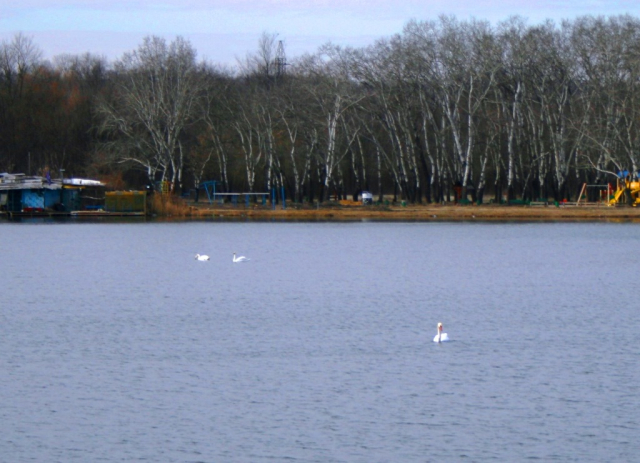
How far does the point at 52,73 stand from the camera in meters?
108

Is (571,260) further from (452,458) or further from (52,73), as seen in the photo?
(52,73)

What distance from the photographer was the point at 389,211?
6950cm

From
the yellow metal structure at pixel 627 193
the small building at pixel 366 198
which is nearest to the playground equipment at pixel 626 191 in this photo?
the yellow metal structure at pixel 627 193

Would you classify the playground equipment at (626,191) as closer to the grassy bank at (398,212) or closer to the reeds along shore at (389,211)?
the reeds along shore at (389,211)

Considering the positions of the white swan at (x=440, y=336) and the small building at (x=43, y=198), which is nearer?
the white swan at (x=440, y=336)

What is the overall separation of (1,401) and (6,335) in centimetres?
609

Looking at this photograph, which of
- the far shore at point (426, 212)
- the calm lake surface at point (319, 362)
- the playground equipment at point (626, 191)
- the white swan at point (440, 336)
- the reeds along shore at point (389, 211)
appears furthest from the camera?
the playground equipment at point (626, 191)

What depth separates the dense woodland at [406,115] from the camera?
67.4 m

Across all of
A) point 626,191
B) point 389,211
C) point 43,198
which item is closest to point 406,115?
point 389,211

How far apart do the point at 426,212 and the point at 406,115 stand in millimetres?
7700

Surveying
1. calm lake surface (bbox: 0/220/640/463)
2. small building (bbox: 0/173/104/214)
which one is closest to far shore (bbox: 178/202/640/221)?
small building (bbox: 0/173/104/214)

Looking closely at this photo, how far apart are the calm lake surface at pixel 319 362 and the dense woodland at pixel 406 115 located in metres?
31.1

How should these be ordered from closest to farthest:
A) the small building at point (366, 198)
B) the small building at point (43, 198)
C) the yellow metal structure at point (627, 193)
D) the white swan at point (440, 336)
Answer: the white swan at point (440, 336), the yellow metal structure at point (627, 193), the small building at point (43, 198), the small building at point (366, 198)

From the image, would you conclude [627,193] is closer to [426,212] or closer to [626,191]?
[626,191]
